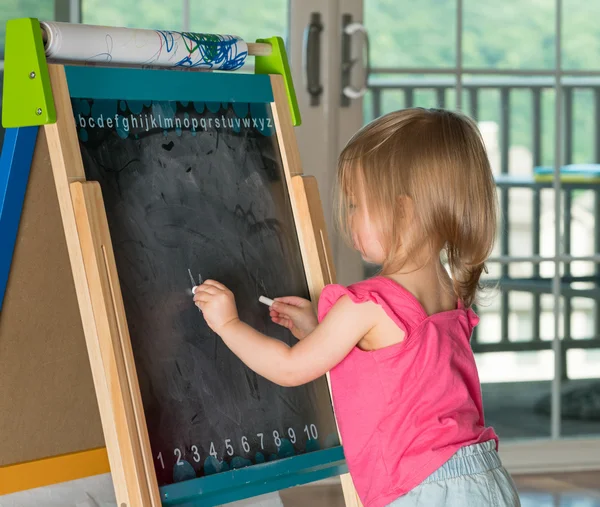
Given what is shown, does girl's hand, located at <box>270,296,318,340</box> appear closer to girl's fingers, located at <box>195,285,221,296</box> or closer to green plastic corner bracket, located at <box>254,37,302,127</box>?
girl's fingers, located at <box>195,285,221,296</box>

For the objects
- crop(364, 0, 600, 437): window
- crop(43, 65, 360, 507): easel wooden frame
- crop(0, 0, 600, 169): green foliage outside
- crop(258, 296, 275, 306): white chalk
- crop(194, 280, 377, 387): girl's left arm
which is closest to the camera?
crop(43, 65, 360, 507): easel wooden frame

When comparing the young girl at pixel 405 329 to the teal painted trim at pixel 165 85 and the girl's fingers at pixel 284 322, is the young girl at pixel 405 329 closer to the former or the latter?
the girl's fingers at pixel 284 322

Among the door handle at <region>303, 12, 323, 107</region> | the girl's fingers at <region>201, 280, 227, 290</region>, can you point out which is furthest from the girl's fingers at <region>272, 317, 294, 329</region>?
the door handle at <region>303, 12, 323, 107</region>

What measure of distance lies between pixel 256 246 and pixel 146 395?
0.36m

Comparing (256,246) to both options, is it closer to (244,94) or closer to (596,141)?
(244,94)

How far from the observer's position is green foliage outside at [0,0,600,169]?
2.71 meters

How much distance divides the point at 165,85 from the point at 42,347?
478 mm

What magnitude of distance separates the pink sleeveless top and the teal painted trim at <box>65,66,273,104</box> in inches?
16.1

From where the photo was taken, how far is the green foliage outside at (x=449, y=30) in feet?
8.89

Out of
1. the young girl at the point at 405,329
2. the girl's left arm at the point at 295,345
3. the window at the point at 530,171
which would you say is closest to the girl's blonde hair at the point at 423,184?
the young girl at the point at 405,329

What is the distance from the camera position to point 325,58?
111 inches

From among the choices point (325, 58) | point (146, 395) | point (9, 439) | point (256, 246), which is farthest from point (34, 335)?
point (325, 58)

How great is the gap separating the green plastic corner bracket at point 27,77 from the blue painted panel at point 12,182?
35mm

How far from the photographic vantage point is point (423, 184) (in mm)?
1504
